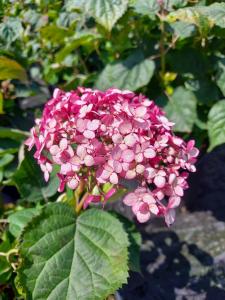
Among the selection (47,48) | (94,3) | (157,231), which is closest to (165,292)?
(157,231)

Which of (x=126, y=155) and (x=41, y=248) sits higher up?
(x=126, y=155)

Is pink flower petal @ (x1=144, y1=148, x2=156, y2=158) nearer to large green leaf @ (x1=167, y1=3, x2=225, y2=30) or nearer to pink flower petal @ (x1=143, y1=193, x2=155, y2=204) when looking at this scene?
pink flower petal @ (x1=143, y1=193, x2=155, y2=204)

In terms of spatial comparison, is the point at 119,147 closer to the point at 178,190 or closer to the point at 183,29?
the point at 178,190

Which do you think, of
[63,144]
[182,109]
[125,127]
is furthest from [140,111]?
[182,109]

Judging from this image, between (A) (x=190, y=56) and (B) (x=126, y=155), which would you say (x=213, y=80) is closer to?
(A) (x=190, y=56)

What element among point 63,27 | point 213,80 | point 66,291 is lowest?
point 66,291

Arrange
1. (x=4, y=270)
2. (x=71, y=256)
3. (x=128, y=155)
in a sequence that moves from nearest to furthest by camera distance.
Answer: (x=128, y=155) < (x=71, y=256) < (x=4, y=270)

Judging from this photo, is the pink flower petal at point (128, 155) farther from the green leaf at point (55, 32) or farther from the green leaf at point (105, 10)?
the green leaf at point (55, 32)

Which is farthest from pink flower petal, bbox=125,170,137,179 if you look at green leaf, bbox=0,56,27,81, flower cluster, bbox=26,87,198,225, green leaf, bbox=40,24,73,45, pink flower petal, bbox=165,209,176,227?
green leaf, bbox=40,24,73,45
